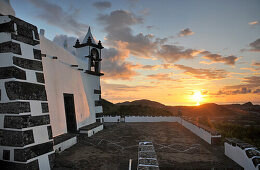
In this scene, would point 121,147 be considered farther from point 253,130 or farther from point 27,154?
point 253,130

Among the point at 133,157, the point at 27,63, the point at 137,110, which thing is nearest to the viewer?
the point at 27,63

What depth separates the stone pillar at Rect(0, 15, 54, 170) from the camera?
14.4ft

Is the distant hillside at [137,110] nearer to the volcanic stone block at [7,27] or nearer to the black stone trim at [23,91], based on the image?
the black stone trim at [23,91]

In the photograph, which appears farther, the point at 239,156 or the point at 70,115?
the point at 70,115

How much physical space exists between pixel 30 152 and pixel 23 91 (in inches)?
70.2

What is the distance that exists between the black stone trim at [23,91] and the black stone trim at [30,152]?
1.48 metres

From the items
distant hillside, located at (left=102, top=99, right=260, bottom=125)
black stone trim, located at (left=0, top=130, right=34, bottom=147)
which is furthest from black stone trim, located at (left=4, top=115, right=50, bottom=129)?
distant hillside, located at (left=102, top=99, right=260, bottom=125)

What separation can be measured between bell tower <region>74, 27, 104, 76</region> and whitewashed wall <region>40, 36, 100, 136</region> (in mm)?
1174

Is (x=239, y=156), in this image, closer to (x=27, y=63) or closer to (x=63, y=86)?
(x=27, y=63)

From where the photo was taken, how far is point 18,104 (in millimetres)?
4379

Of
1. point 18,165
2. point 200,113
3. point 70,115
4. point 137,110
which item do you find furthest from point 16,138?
point 200,113

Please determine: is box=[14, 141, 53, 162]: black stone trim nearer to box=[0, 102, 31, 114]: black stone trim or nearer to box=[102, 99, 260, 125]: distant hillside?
box=[0, 102, 31, 114]: black stone trim

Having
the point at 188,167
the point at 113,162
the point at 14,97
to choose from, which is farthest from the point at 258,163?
the point at 14,97

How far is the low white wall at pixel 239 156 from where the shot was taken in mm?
4855
